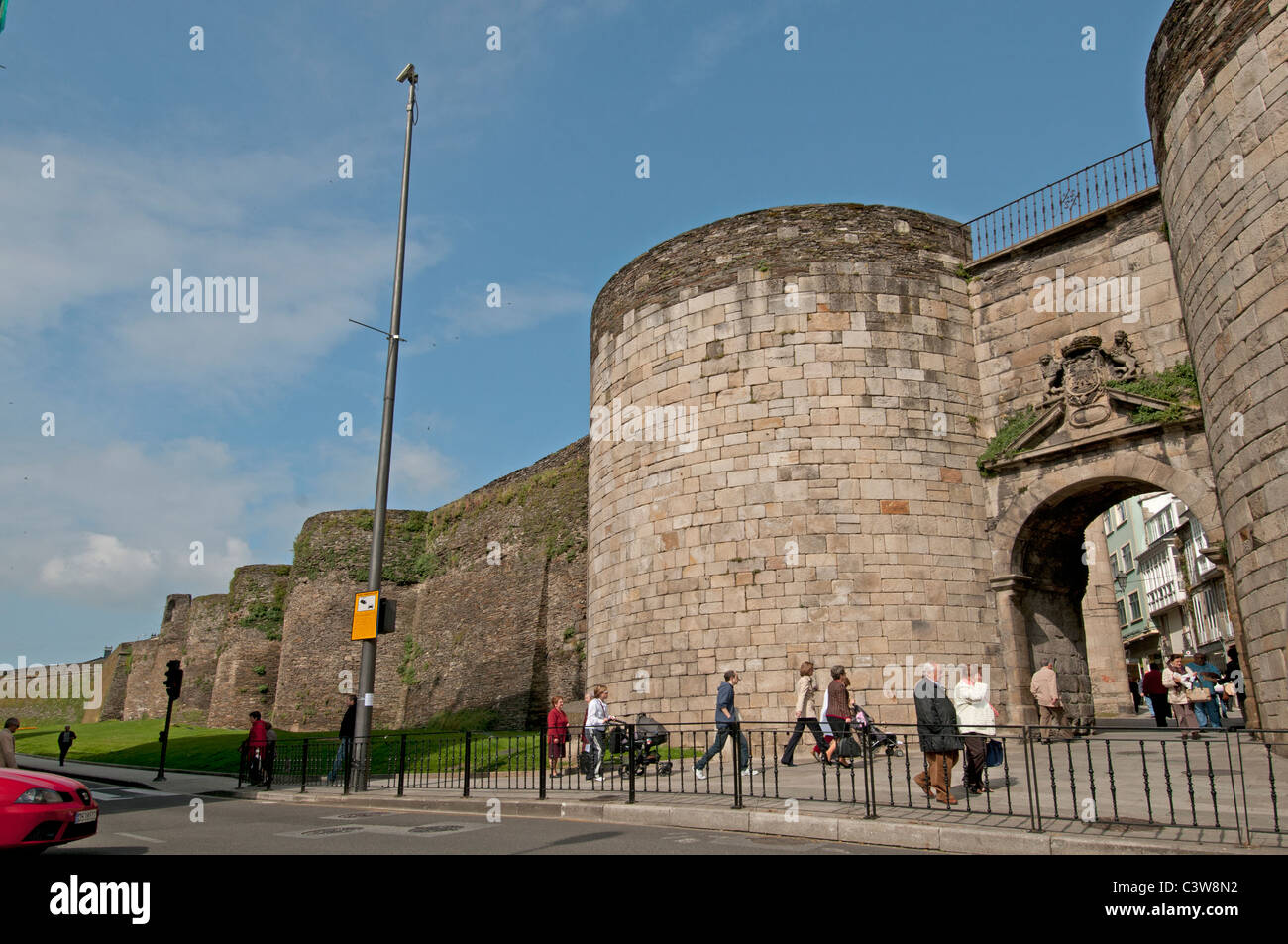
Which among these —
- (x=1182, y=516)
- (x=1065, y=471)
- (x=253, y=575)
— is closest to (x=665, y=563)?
(x=1065, y=471)

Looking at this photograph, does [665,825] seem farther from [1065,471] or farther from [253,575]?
[253,575]

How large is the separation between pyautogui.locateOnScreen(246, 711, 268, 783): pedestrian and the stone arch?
39.9ft

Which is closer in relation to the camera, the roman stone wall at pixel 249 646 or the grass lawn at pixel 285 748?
the grass lawn at pixel 285 748

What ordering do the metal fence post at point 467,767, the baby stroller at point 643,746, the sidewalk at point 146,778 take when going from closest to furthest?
the baby stroller at point 643,746 → the metal fence post at point 467,767 → the sidewalk at point 146,778

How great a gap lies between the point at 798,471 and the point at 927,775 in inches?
275

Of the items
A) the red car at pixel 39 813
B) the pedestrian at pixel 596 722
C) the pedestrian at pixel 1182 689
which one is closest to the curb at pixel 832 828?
the pedestrian at pixel 596 722

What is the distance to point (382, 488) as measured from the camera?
14523 mm

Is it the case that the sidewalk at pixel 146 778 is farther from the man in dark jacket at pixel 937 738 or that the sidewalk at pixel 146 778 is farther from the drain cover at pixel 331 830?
the man in dark jacket at pixel 937 738

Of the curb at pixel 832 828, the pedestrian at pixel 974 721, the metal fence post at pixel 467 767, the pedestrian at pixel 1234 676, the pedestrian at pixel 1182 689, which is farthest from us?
the pedestrian at pixel 1234 676

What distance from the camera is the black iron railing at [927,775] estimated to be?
764cm

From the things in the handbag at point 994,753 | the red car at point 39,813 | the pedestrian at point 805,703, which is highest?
A: the pedestrian at point 805,703

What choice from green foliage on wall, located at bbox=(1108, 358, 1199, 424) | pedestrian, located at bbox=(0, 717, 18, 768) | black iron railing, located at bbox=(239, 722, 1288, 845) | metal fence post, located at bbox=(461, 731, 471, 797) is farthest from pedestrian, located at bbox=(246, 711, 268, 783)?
green foliage on wall, located at bbox=(1108, 358, 1199, 424)

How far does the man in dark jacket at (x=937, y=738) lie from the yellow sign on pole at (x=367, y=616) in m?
7.76
